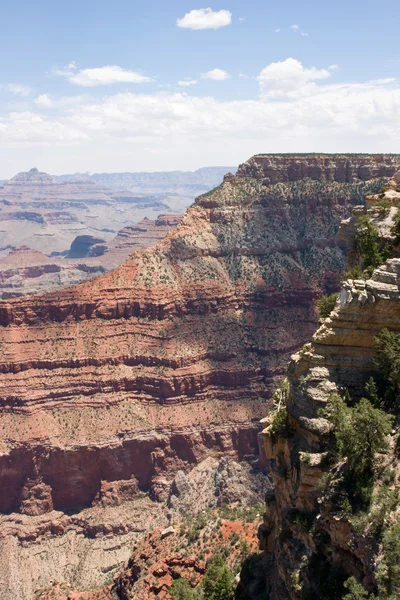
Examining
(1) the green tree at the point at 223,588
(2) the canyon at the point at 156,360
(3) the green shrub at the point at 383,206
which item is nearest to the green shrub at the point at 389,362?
(3) the green shrub at the point at 383,206

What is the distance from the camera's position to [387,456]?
1131 inches

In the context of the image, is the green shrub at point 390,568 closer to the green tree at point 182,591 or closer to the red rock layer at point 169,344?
the green tree at point 182,591

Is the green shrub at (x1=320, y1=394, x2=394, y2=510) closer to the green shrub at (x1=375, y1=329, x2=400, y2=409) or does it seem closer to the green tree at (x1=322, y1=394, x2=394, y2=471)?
the green tree at (x1=322, y1=394, x2=394, y2=471)

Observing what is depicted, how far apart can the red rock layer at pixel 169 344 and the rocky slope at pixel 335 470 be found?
63209 mm

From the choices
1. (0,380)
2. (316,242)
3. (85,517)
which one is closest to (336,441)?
(85,517)

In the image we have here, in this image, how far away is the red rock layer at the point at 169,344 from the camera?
3716 inches

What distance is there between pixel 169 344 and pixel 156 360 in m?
4.07

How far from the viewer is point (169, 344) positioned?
106 m

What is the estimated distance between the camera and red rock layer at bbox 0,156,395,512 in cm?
9438

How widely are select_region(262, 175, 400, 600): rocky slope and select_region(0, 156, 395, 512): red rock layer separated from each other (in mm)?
63209

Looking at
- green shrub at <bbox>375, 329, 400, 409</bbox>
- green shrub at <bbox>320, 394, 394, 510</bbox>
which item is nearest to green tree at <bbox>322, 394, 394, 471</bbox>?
green shrub at <bbox>320, 394, 394, 510</bbox>

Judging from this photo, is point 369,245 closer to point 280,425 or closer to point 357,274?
point 357,274

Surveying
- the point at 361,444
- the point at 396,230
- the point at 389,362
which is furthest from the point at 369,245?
the point at 361,444

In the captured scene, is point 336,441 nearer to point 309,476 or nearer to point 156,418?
point 309,476
